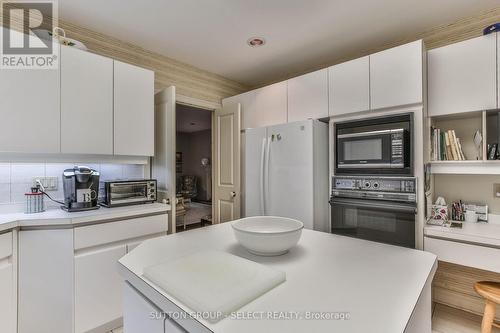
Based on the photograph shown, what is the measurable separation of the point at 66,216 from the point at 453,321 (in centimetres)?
305

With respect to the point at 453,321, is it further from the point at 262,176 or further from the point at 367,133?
the point at 262,176

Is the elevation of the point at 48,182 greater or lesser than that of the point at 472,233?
greater

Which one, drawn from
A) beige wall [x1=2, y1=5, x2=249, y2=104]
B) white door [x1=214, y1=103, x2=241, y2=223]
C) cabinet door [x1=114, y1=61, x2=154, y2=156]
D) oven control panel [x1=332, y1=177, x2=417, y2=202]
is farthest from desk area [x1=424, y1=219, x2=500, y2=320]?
beige wall [x1=2, y1=5, x2=249, y2=104]

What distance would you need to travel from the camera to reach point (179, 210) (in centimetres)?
427

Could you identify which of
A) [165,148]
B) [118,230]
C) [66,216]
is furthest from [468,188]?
[66,216]

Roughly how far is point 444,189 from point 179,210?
12.2 feet

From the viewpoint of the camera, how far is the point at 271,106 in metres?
2.70

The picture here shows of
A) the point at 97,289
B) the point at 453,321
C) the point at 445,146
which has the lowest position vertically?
the point at 453,321

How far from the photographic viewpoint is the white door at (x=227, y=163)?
2.81 metres

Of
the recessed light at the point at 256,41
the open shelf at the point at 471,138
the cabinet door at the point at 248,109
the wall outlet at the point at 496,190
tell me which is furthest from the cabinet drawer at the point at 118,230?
the wall outlet at the point at 496,190

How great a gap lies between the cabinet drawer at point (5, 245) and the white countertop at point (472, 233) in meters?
2.78

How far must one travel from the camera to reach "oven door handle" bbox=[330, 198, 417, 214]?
1756 mm

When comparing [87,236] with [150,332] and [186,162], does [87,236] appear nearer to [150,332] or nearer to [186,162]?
[150,332]

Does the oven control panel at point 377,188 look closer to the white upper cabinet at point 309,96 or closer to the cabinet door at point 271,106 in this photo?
the white upper cabinet at point 309,96
